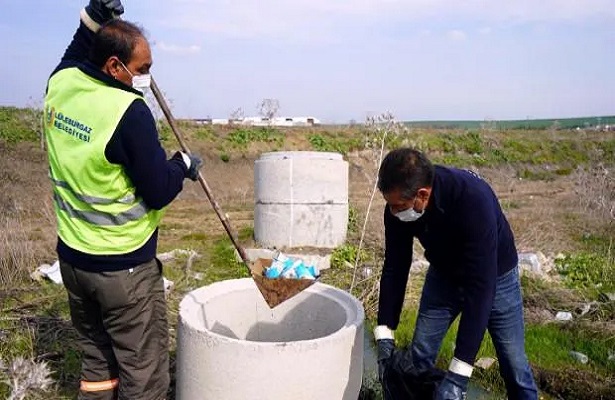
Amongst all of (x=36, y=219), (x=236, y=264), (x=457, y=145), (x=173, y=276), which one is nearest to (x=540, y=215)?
(x=236, y=264)

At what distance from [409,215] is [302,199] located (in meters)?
4.53

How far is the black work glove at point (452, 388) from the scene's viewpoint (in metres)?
2.40

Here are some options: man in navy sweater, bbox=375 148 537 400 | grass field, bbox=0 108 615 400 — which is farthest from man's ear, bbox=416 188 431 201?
grass field, bbox=0 108 615 400

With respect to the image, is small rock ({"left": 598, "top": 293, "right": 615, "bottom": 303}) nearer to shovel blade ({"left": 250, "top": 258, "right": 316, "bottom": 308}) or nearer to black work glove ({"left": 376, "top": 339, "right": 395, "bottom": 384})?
black work glove ({"left": 376, "top": 339, "right": 395, "bottom": 384})

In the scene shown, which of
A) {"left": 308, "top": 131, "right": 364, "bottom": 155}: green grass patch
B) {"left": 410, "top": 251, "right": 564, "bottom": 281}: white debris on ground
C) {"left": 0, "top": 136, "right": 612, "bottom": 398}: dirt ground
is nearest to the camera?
{"left": 410, "top": 251, "right": 564, "bottom": 281}: white debris on ground

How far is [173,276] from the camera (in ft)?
20.4

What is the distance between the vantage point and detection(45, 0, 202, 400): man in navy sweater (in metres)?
2.38

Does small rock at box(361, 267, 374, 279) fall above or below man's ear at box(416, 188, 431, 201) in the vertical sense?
below

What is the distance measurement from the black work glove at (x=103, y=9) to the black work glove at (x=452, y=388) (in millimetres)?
2487

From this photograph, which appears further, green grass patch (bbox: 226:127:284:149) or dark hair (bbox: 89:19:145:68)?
green grass patch (bbox: 226:127:284:149)

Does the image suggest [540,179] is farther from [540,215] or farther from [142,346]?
[142,346]

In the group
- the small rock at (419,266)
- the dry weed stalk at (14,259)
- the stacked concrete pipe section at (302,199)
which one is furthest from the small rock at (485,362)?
the dry weed stalk at (14,259)

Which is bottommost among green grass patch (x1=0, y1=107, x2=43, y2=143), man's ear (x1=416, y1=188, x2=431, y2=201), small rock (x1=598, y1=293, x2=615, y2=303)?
small rock (x1=598, y1=293, x2=615, y2=303)

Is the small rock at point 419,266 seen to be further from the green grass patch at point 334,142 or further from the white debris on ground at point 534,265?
the green grass patch at point 334,142
